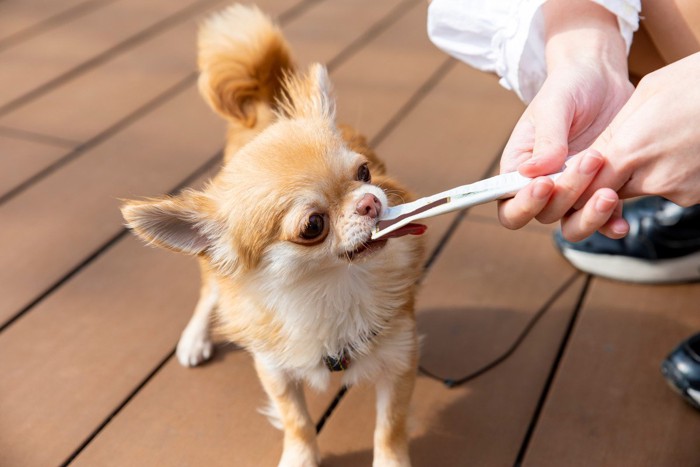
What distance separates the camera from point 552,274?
6.08 ft

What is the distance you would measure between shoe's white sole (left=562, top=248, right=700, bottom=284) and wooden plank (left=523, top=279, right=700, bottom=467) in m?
0.02

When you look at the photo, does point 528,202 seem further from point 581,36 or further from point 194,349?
point 194,349

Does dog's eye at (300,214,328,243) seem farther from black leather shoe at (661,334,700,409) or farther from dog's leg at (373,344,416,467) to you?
black leather shoe at (661,334,700,409)

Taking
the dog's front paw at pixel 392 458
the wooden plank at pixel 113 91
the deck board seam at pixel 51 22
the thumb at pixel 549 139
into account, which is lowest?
the dog's front paw at pixel 392 458

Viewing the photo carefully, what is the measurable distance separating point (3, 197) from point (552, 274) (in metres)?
1.48

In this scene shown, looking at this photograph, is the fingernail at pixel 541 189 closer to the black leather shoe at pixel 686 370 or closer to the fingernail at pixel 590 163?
the fingernail at pixel 590 163

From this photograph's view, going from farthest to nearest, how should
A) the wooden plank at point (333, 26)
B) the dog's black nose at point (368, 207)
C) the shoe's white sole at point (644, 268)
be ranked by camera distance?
1. the wooden plank at point (333, 26)
2. the shoe's white sole at point (644, 268)
3. the dog's black nose at point (368, 207)

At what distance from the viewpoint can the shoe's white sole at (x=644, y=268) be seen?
1.80m

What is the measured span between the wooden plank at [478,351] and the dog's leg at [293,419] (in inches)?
3.0

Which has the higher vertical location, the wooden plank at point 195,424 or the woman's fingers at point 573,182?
the woman's fingers at point 573,182

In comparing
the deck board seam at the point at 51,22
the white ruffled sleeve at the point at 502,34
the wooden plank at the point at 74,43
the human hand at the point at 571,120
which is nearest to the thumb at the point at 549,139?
the human hand at the point at 571,120

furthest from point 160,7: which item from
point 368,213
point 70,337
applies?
point 368,213

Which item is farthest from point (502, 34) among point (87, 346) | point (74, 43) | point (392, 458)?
point (74, 43)

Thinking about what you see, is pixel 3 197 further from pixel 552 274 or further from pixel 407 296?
pixel 552 274
